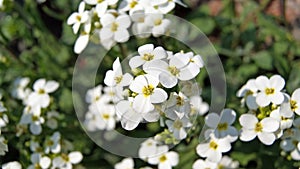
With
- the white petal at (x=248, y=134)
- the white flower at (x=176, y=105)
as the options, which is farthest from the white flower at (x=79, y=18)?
the white petal at (x=248, y=134)

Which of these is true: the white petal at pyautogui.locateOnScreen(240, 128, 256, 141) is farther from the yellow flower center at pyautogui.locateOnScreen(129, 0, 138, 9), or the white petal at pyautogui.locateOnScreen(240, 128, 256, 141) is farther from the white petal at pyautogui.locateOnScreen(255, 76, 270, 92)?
the yellow flower center at pyautogui.locateOnScreen(129, 0, 138, 9)

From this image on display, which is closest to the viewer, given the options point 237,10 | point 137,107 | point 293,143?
point 137,107

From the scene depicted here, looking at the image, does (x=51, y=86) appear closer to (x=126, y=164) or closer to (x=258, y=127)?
(x=126, y=164)

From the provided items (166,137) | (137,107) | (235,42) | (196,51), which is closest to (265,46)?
(235,42)

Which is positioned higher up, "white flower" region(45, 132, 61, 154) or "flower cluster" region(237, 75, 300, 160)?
"flower cluster" region(237, 75, 300, 160)

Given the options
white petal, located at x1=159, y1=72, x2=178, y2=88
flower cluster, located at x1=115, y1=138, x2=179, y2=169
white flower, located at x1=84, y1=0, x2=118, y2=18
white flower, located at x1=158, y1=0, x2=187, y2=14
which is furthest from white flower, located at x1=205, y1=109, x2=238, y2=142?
white flower, located at x1=84, y1=0, x2=118, y2=18

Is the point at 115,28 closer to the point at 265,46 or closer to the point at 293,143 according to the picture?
the point at 293,143

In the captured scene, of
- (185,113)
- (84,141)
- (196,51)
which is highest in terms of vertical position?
(185,113)
